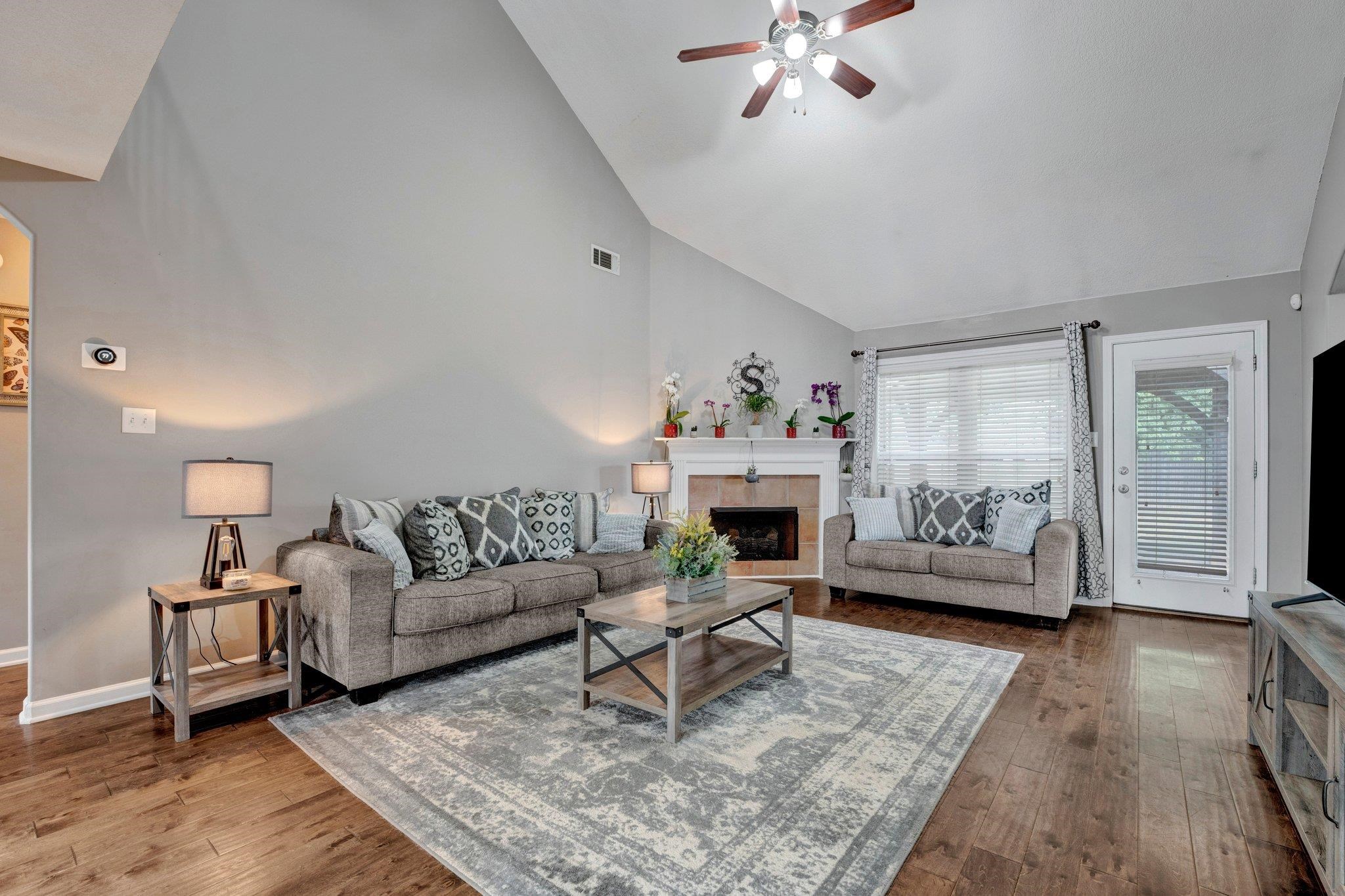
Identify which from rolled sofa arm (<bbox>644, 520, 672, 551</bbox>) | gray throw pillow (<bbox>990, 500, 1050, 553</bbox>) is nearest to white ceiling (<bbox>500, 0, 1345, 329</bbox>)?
gray throw pillow (<bbox>990, 500, 1050, 553</bbox>)

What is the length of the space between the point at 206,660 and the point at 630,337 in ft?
12.4

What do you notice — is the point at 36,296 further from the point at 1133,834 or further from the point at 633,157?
the point at 1133,834

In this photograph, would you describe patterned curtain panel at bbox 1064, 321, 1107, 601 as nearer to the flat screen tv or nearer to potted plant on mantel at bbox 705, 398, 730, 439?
the flat screen tv

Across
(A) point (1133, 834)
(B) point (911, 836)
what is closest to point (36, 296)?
(B) point (911, 836)

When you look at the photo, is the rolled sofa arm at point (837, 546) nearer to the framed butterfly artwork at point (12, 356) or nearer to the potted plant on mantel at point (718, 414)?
the potted plant on mantel at point (718, 414)

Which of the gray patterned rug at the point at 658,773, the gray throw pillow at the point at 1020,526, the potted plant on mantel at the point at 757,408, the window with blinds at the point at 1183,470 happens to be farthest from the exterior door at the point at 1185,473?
the potted plant on mantel at the point at 757,408

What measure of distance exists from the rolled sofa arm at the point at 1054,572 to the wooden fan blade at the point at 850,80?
10.2 ft

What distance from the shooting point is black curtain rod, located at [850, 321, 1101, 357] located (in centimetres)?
493

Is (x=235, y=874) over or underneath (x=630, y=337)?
underneath

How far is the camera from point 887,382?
19.8ft

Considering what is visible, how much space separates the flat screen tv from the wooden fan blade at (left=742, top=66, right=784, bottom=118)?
8.48 ft

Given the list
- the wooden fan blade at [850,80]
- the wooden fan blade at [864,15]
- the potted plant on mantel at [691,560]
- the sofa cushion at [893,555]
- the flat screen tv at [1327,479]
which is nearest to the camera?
the flat screen tv at [1327,479]

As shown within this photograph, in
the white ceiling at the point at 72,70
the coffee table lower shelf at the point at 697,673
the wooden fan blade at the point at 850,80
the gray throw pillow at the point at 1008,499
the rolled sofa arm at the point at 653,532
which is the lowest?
the coffee table lower shelf at the point at 697,673

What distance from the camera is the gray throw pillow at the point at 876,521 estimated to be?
5039mm
